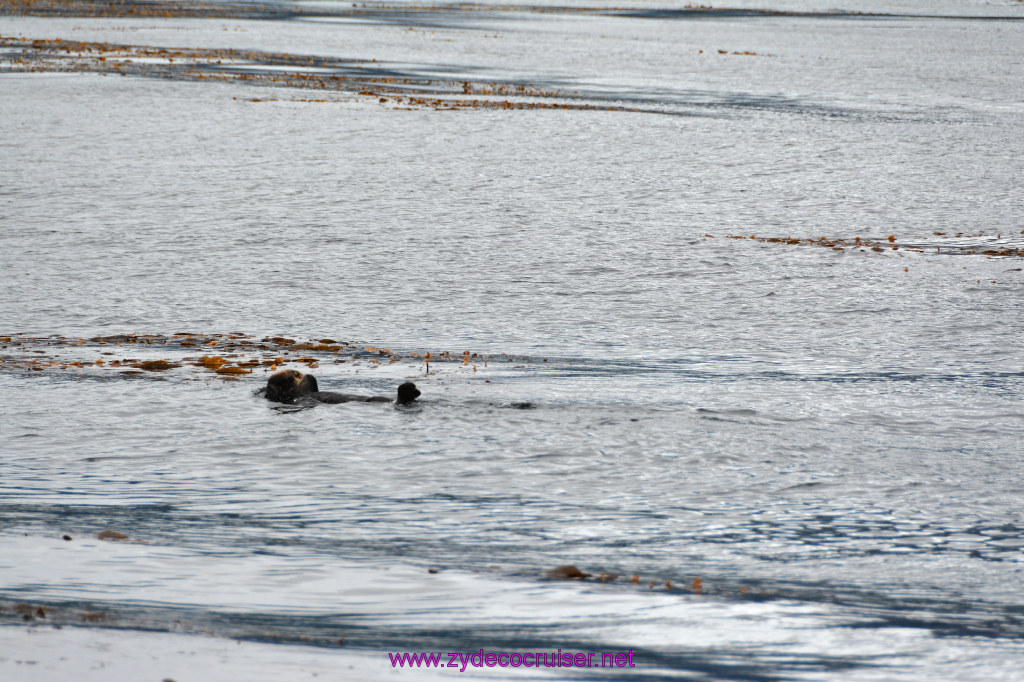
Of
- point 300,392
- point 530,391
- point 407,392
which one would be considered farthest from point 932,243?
point 300,392

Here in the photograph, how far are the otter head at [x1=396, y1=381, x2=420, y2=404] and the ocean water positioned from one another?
0.09 metres

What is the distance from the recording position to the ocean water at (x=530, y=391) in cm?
517

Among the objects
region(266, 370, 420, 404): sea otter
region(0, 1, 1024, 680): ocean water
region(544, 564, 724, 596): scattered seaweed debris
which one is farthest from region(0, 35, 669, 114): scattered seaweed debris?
region(544, 564, 724, 596): scattered seaweed debris

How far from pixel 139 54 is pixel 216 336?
24.5 meters

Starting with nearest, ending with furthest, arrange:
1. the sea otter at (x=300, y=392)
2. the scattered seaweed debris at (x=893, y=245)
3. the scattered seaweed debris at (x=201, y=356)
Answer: the sea otter at (x=300, y=392)
the scattered seaweed debris at (x=201, y=356)
the scattered seaweed debris at (x=893, y=245)

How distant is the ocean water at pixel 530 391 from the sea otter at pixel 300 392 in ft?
0.35

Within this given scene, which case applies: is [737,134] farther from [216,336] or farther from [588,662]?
[588,662]

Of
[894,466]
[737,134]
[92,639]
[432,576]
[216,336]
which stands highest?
[737,134]

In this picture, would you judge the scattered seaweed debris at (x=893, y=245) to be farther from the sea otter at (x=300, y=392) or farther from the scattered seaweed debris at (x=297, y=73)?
the scattered seaweed debris at (x=297, y=73)

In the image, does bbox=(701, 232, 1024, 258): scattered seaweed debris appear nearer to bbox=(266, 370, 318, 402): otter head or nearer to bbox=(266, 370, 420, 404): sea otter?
bbox=(266, 370, 420, 404): sea otter

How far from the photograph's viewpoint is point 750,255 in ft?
39.3

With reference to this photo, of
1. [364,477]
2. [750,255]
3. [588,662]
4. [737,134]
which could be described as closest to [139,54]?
[737,134]

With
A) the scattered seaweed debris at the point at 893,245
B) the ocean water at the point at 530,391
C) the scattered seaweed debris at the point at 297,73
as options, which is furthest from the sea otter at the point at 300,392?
the scattered seaweed debris at the point at 297,73

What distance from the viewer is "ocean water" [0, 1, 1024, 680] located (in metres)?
5.17
